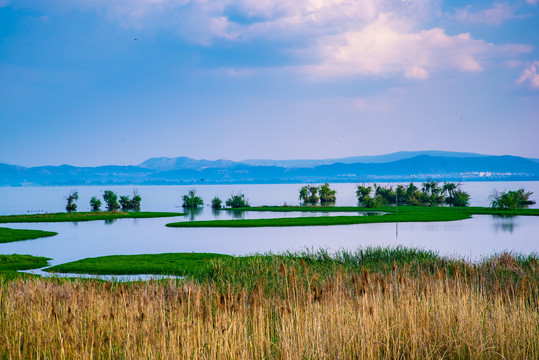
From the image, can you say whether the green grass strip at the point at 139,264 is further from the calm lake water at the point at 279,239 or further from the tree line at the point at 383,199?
the tree line at the point at 383,199

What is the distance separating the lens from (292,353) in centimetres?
494

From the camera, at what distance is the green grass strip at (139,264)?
14.9 metres

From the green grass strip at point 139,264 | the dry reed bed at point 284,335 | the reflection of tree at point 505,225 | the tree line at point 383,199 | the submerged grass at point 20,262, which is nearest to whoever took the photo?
the dry reed bed at point 284,335

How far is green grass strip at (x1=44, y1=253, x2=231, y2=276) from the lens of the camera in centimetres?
1491

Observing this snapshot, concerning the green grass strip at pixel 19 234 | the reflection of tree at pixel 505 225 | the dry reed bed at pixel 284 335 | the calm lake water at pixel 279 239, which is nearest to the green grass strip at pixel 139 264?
the calm lake water at pixel 279 239

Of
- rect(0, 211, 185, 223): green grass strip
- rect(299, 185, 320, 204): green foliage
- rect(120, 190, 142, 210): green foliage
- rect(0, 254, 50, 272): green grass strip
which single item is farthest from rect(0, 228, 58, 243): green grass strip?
rect(299, 185, 320, 204): green foliage

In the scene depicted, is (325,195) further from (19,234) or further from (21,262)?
(21,262)

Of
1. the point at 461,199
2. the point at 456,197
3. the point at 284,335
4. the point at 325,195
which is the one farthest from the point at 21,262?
the point at 456,197

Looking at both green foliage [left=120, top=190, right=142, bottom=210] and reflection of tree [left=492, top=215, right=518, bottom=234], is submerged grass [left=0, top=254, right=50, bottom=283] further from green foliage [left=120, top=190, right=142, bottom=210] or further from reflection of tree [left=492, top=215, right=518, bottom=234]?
green foliage [left=120, top=190, right=142, bottom=210]

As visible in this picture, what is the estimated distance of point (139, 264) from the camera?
52.7 ft

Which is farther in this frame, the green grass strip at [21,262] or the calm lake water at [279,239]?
the calm lake water at [279,239]

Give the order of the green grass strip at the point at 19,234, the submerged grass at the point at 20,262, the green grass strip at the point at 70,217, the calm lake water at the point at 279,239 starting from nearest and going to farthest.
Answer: the submerged grass at the point at 20,262 < the calm lake water at the point at 279,239 < the green grass strip at the point at 19,234 < the green grass strip at the point at 70,217

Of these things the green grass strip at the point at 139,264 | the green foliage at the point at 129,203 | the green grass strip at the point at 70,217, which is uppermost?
the green foliage at the point at 129,203

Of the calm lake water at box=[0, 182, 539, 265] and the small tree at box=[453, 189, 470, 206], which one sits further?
the small tree at box=[453, 189, 470, 206]
